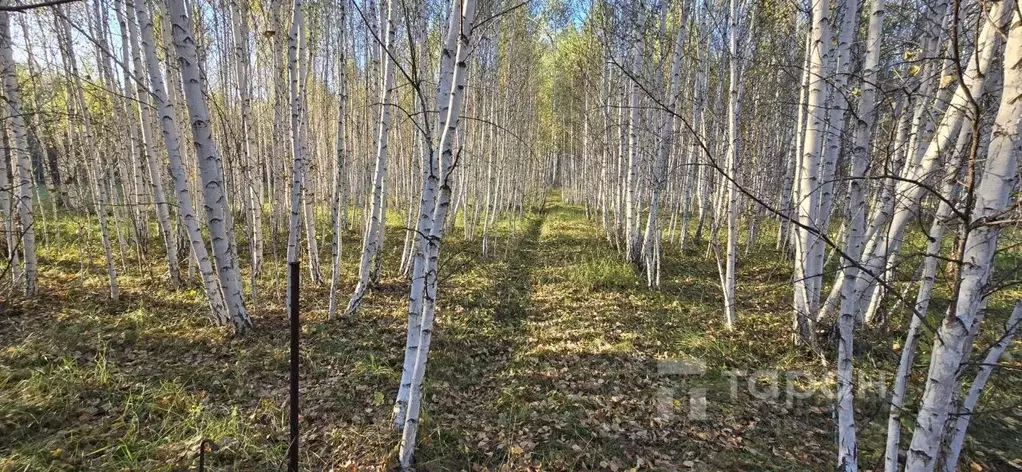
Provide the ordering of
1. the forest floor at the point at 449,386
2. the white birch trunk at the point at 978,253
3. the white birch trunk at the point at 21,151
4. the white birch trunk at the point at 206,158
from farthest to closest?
the white birch trunk at the point at 21,151 → the white birch trunk at the point at 206,158 → the forest floor at the point at 449,386 → the white birch trunk at the point at 978,253

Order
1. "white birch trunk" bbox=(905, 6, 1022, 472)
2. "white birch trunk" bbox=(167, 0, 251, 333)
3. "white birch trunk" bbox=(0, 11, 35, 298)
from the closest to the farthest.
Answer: "white birch trunk" bbox=(905, 6, 1022, 472) < "white birch trunk" bbox=(167, 0, 251, 333) < "white birch trunk" bbox=(0, 11, 35, 298)

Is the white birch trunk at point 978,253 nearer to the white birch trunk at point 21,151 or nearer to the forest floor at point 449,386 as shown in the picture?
the forest floor at point 449,386

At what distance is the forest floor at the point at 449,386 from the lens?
10.6 feet

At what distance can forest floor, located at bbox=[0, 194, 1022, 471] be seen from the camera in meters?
3.24

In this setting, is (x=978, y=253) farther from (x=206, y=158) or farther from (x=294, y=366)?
(x=206, y=158)

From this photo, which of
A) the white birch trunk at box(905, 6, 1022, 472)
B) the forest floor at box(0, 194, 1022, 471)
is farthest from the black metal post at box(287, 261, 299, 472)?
the white birch trunk at box(905, 6, 1022, 472)

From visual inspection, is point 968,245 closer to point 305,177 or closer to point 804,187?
point 804,187

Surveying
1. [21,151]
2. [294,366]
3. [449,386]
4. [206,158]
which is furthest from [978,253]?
[21,151]

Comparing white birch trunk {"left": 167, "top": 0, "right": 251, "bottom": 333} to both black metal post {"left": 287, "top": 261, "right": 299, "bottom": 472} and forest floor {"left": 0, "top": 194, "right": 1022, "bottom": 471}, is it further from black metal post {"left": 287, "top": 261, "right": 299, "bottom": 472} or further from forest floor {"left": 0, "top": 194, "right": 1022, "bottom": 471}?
black metal post {"left": 287, "top": 261, "right": 299, "bottom": 472}

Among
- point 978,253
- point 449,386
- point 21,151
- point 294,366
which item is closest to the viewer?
point 978,253

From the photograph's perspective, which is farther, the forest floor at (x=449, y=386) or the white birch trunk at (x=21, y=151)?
the white birch trunk at (x=21, y=151)

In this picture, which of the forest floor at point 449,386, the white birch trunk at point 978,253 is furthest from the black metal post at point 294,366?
the white birch trunk at point 978,253

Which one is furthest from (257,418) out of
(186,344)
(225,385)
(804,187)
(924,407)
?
(804,187)

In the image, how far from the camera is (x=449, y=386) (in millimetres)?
4359
